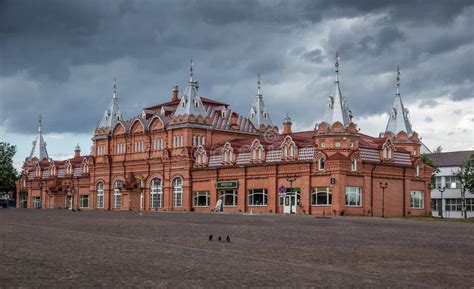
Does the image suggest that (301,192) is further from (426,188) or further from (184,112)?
(184,112)

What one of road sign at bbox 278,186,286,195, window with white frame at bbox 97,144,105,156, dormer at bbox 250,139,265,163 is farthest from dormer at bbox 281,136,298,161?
window with white frame at bbox 97,144,105,156

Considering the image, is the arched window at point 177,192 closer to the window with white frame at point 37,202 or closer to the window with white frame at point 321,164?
the window with white frame at point 321,164

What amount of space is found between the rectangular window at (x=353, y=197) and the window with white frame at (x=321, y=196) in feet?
6.06

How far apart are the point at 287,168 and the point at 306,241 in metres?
50.3

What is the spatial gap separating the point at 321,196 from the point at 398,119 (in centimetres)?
1783

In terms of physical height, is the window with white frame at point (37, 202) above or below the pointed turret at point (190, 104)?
below

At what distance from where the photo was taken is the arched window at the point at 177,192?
86.9 metres

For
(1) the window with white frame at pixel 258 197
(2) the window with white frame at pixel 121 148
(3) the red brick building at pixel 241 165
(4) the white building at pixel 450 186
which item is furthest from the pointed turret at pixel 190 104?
(4) the white building at pixel 450 186

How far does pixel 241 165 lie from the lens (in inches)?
3110

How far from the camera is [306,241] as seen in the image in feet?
77.3

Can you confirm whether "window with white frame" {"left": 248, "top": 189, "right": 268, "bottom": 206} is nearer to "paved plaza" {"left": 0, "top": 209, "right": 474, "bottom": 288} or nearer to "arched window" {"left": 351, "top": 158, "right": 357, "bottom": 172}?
"arched window" {"left": 351, "top": 158, "right": 357, "bottom": 172}

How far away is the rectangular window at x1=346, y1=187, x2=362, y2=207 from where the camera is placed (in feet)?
229

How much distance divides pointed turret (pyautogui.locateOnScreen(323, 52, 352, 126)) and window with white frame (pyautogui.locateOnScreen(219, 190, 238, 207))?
49.4 ft

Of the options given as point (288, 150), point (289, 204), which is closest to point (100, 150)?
point (288, 150)
